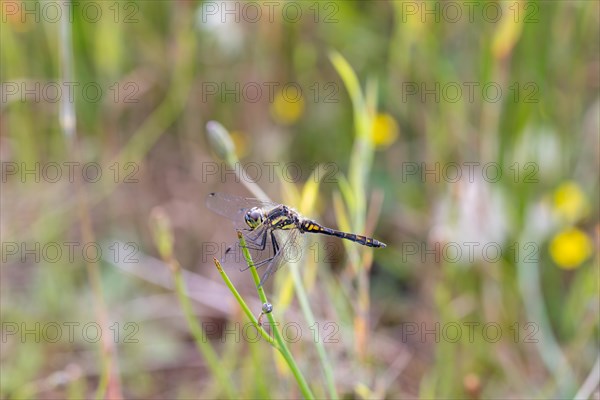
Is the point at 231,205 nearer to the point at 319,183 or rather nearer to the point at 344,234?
the point at 344,234

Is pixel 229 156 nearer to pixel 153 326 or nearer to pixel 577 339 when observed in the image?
pixel 153 326

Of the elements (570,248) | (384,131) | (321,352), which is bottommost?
(570,248)

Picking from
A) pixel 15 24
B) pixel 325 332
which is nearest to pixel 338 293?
pixel 325 332

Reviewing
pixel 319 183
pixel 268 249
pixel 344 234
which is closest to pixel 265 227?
pixel 268 249

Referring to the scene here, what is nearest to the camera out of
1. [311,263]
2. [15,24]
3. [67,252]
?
[311,263]

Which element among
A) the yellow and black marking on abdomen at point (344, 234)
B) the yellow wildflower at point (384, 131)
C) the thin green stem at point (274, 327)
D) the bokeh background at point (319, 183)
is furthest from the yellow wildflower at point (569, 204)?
the thin green stem at point (274, 327)

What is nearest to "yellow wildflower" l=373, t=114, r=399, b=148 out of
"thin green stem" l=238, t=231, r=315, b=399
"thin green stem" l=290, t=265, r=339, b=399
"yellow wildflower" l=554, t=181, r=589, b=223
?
"yellow wildflower" l=554, t=181, r=589, b=223
